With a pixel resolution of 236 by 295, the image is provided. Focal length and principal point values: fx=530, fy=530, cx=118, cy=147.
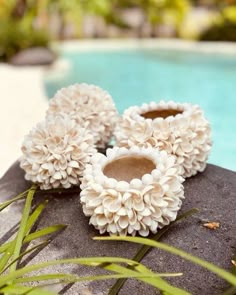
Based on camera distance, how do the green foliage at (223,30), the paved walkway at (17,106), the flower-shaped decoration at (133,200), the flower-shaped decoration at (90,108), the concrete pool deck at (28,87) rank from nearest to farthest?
1. the flower-shaped decoration at (133,200)
2. the flower-shaped decoration at (90,108)
3. the paved walkway at (17,106)
4. the concrete pool deck at (28,87)
5. the green foliage at (223,30)

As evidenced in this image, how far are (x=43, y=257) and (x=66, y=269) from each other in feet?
0.39

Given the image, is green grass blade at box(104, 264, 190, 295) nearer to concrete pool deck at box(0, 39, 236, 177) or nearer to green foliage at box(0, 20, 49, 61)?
concrete pool deck at box(0, 39, 236, 177)

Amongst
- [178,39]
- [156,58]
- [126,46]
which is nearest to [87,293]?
[156,58]

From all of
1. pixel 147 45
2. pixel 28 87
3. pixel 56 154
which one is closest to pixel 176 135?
pixel 56 154

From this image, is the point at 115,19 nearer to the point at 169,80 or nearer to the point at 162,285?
the point at 169,80

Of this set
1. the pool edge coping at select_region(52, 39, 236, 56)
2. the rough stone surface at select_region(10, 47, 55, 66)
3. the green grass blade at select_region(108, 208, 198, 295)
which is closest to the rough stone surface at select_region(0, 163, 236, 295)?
the green grass blade at select_region(108, 208, 198, 295)

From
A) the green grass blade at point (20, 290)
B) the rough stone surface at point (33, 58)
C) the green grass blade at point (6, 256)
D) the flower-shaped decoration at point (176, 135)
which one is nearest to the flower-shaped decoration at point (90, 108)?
the flower-shaped decoration at point (176, 135)

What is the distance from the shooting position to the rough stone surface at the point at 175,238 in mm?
1681

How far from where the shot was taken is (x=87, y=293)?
166cm

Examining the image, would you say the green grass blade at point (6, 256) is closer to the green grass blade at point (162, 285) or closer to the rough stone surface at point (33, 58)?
the green grass blade at point (162, 285)

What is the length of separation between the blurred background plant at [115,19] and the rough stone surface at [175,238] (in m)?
7.47

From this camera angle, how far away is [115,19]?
1151 cm

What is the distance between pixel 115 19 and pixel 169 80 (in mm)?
4297

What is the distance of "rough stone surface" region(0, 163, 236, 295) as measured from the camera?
1681mm
